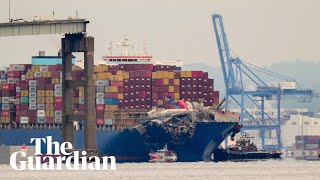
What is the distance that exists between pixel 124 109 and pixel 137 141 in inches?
164

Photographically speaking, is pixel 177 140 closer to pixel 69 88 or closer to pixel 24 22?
pixel 69 88

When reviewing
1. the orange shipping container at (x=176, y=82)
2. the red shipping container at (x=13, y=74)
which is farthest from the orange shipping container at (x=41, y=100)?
the orange shipping container at (x=176, y=82)

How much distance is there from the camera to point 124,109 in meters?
173

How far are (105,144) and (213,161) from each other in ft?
44.4

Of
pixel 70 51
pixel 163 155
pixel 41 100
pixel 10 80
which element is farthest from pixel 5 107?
pixel 70 51

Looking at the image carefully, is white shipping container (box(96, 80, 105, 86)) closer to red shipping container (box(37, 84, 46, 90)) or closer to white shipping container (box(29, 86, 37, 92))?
red shipping container (box(37, 84, 46, 90))

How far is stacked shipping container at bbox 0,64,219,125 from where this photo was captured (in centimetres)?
17425

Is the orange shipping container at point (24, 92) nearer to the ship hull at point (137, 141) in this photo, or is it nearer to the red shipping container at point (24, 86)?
the red shipping container at point (24, 86)

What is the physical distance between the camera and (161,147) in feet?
569

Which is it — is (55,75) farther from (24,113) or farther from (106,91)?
(106,91)

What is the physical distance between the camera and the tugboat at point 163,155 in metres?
173

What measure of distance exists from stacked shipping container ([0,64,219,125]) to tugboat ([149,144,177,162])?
5.15 meters

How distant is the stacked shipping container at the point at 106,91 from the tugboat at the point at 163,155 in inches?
203

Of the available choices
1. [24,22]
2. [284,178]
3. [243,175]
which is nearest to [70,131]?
[24,22]
